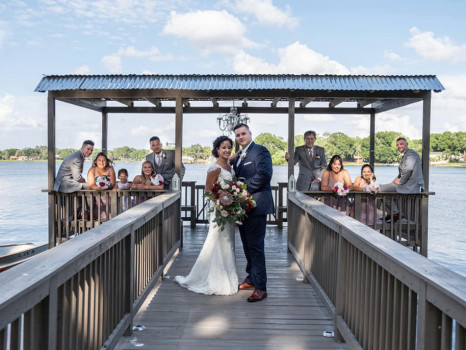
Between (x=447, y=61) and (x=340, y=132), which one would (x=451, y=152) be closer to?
(x=447, y=61)

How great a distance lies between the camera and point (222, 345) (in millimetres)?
3262

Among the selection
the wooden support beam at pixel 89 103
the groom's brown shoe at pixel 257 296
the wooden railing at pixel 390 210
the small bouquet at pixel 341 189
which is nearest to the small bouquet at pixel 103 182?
the wooden support beam at pixel 89 103

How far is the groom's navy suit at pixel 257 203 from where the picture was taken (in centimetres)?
426

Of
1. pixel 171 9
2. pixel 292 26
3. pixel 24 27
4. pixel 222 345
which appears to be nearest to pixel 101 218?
pixel 222 345

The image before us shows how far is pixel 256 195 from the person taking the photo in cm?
432

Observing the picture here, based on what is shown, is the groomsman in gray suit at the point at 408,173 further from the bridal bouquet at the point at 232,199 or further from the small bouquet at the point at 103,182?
the small bouquet at the point at 103,182

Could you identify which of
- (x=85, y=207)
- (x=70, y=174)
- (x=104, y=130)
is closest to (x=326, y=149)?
(x=104, y=130)

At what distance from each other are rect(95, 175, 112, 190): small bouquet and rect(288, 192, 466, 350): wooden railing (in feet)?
12.8

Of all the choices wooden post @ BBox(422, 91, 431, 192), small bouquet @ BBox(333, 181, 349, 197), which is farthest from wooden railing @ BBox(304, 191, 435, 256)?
wooden post @ BBox(422, 91, 431, 192)

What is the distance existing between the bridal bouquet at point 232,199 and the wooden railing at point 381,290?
691mm

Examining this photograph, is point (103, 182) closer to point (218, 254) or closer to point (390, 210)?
point (218, 254)

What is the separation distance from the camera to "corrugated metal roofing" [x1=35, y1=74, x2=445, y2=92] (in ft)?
24.1

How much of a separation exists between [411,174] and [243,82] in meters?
3.21

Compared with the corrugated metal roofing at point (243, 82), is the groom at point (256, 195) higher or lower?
lower
